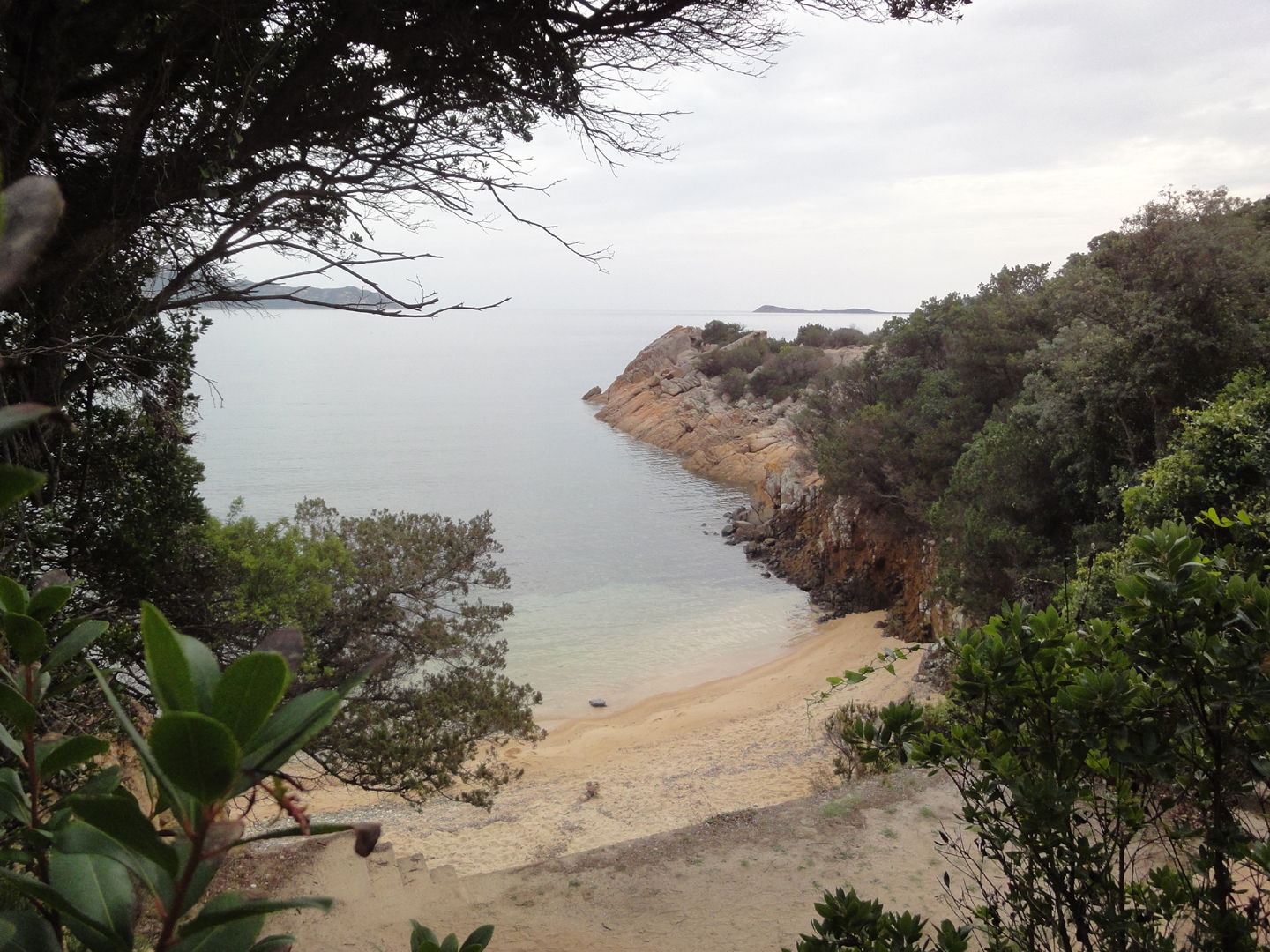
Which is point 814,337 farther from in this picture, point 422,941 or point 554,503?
point 422,941

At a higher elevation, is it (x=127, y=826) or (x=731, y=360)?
(x=731, y=360)

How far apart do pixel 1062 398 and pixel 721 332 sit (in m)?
41.5

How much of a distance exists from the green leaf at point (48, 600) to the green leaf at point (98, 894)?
341mm

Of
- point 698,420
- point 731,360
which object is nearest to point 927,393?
point 698,420

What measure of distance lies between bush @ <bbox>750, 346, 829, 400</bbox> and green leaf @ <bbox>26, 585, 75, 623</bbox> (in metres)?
40.7

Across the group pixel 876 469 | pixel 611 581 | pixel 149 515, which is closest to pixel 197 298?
pixel 149 515

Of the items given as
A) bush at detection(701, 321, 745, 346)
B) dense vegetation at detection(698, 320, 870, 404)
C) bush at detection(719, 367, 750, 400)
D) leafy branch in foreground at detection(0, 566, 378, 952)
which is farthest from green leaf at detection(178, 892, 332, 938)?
bush at detection(701, 321, 745, 346)

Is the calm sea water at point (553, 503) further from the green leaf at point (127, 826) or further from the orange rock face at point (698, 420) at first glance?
the green leaf at point (127, 826)

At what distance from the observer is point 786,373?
4222 cm

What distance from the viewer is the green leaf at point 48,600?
3.26 ft

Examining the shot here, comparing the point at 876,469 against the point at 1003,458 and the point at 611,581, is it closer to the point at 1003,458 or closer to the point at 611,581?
the point at 1003,458

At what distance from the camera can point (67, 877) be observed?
747 millimetres

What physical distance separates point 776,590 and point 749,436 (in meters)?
16.4

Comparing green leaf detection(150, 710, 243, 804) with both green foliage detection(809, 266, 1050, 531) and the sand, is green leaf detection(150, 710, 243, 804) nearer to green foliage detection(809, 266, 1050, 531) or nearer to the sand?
the sand
